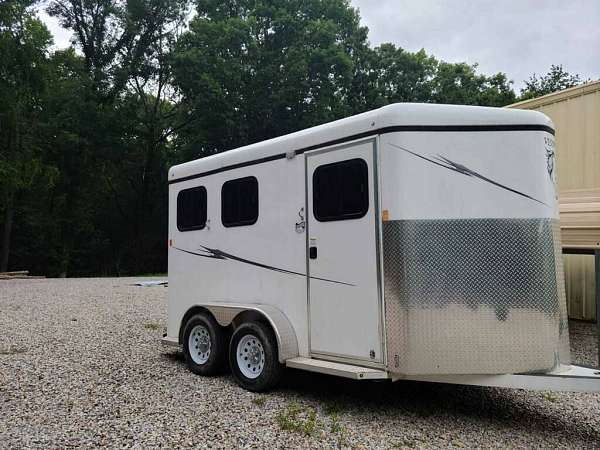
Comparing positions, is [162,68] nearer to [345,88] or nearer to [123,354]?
[345,88]

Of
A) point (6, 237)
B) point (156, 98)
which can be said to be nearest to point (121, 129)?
point (156, 98)

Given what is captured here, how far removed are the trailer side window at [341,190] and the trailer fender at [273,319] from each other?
1.12 metres

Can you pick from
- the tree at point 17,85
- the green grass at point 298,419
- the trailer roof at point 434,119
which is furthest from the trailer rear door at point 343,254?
the tree at point 17,85

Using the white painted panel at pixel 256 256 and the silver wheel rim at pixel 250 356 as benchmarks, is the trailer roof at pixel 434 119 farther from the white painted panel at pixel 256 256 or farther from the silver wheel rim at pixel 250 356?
the silver wheel rim at pixel 250 356

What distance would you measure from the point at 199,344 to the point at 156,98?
31641 mm

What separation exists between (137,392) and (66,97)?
2830 cm

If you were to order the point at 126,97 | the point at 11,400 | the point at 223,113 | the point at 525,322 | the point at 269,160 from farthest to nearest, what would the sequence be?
the point at 126,97 < the point at 223,113 < the point at 269,160 < the point at 11,400 < the point at 525,322

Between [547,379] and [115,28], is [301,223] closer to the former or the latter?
[547,379]

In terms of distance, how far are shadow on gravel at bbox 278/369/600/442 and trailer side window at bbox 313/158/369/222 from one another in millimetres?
1846

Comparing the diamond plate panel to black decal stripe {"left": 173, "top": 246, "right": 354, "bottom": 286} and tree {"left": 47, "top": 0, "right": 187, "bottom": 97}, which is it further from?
tree {"left": 47, "top": 0, "right": 187, "bottom": 97}

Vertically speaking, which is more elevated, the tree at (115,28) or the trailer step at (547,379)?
the tree at (115,28)

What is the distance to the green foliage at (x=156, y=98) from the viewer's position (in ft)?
97.1

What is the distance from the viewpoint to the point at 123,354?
26.0ft

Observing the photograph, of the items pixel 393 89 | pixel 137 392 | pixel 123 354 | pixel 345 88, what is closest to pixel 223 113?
pixel 345 88
